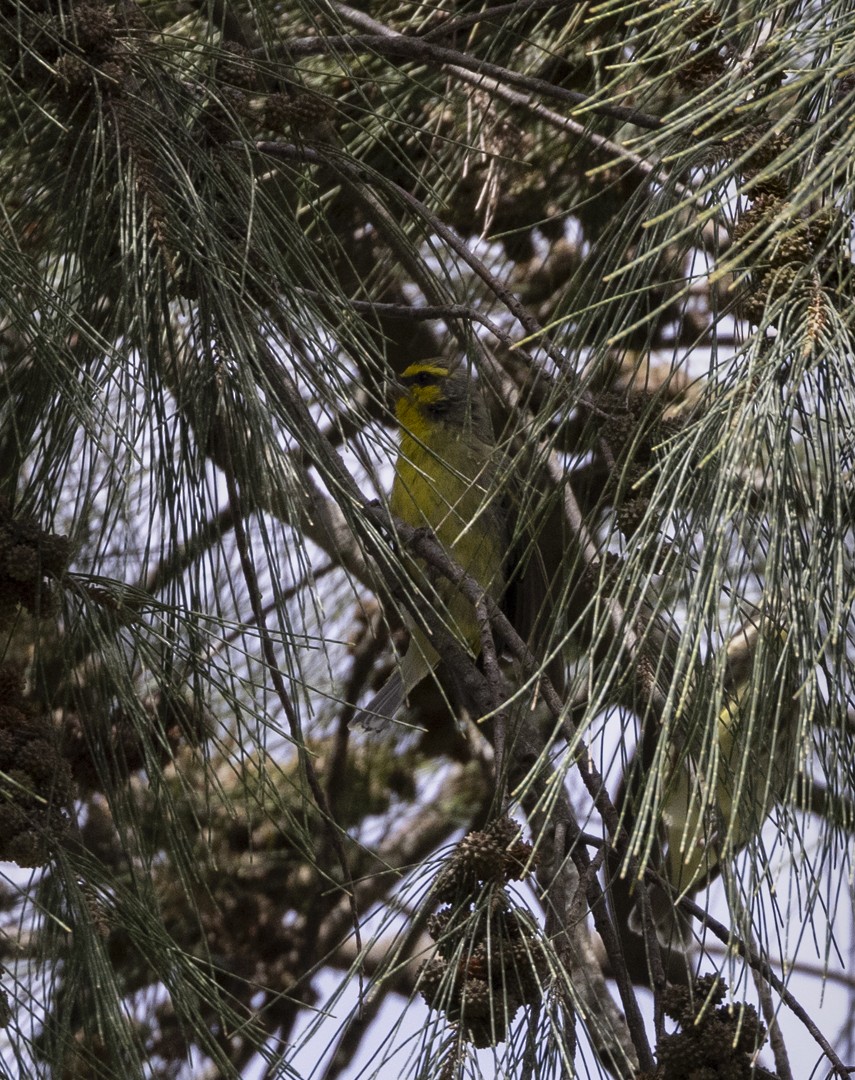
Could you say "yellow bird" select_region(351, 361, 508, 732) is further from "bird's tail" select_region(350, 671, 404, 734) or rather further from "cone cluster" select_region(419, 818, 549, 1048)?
"cone cluster" select_region(419, 818, 549, 1048)

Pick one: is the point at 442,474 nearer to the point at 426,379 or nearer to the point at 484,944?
the point at 426,379

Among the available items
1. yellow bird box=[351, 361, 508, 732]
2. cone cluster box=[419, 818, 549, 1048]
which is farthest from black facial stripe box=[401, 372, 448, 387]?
cone cluster box=[419, 818, 549, 1048]

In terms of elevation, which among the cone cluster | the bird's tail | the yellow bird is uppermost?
the yellow bird

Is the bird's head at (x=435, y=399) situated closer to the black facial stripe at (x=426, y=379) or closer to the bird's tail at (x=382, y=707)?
the black facial stripe at (x=426, y=379)

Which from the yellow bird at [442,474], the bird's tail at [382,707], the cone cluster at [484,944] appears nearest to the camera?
the cone cluster at [484,944]

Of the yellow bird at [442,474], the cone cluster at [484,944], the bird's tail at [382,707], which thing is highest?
the yellow bird at [442,474]

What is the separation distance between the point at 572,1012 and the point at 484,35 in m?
2.72

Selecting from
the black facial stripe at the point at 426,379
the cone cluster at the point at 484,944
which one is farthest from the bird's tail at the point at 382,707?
the cone cluster at the point at 484,944

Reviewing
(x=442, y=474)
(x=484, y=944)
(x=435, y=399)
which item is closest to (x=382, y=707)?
(x=442, y=474)

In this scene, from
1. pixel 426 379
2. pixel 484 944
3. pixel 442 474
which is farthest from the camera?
pixel 426 379

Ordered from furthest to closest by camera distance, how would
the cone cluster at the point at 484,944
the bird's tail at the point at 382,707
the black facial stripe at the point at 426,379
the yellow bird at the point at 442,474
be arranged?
1. the black facial stripe at the point at 426,379
2. the yellow bird at the point at 442,474
3. the bird's tail at the point at 382,707
4. the cone cluster at the point at 484,944

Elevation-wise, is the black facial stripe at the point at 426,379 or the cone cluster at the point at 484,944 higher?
the black facial stripe at the point at 426,379

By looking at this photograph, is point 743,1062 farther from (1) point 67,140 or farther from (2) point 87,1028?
(1) point 67,140

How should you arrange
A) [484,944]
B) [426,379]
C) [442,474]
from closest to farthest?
[484,944] → [442,474] → [426,379]
